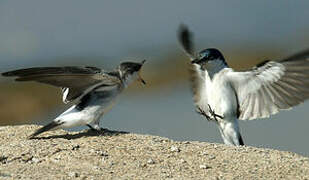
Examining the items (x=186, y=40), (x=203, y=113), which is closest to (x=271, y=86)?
(x=203, y=113)

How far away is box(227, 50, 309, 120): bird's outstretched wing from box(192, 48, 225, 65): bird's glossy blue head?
0.81 ft

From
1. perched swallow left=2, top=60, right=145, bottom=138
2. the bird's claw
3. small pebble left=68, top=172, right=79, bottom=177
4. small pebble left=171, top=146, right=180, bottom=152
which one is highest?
perched swallow left=2, top=60, right=145, bottom=138

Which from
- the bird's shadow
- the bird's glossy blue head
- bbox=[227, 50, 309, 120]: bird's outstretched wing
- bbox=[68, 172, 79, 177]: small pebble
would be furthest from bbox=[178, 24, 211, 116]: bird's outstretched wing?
bbox=[68, 172, 79, 177]: small pebble

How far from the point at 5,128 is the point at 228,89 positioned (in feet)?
6.44

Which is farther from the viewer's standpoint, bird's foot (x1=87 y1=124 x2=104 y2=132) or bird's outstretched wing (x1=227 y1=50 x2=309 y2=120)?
bird's foot (x1=87 y1=124 x2=104 y2=132)

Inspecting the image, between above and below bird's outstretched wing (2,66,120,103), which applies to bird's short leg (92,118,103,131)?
below

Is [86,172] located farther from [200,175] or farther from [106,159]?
[200,175]

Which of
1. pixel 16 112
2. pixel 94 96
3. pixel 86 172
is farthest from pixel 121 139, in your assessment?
pixel 16 112

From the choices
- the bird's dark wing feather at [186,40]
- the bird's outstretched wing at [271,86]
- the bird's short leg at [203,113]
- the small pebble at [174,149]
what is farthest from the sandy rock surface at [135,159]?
the bird's dark wing feather at [186,40]

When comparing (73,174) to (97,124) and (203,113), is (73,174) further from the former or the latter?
(203,113)

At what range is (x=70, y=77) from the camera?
7.46m

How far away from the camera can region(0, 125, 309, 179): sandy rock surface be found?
258 inches

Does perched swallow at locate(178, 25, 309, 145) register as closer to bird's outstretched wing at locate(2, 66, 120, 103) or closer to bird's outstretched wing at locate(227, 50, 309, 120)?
bird's outstretched wing at locate(227, 50, 309, 120)

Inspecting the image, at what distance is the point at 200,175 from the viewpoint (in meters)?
6.59
